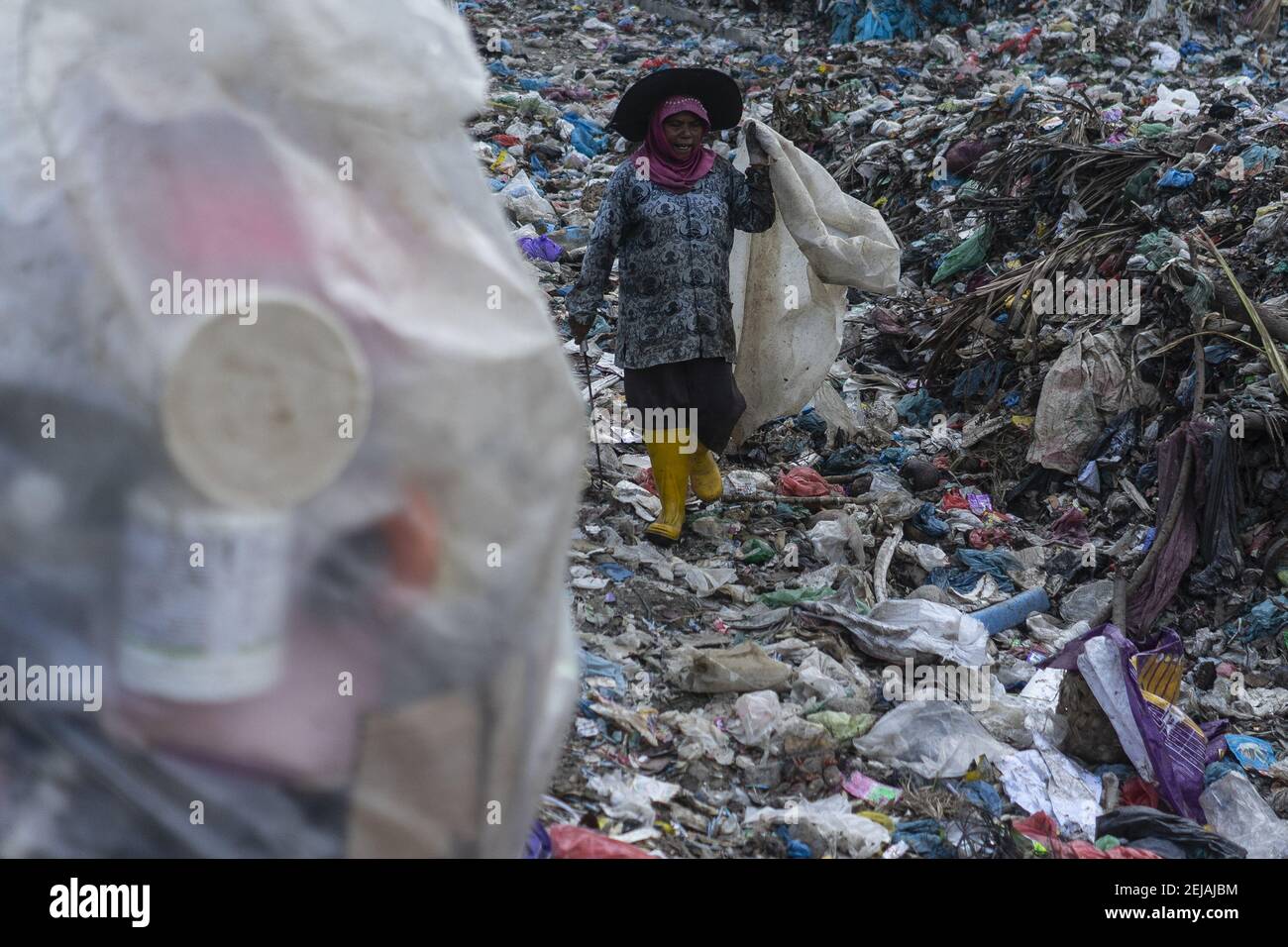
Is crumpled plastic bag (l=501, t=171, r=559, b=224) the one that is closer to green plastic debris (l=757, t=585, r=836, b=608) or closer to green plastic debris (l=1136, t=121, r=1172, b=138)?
green plastic debris (l=1136, t=121, r=1172, b=138)

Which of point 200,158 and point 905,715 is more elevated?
point 200,158

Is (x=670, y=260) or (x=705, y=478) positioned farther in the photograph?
(x=705, y=478)

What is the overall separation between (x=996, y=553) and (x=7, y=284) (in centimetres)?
418

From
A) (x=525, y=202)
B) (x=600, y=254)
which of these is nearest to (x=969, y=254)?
(x=525, y=202)

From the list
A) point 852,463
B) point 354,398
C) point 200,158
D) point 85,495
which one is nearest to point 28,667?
point 85,495

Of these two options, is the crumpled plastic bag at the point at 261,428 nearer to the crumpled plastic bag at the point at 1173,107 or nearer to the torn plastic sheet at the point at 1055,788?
the torn plastic sheet at the point at 1055,788

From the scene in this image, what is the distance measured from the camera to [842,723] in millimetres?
3512

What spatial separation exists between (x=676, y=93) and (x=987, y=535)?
2153mm

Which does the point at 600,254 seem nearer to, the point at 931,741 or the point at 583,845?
the point at 931,741

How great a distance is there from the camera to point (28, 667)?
1.26 meters

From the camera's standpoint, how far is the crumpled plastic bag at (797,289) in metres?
4.86

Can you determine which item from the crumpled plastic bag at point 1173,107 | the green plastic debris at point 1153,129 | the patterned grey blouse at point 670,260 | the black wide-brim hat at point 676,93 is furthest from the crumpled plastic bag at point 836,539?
the crumpled plastic bag at point 1173,107
